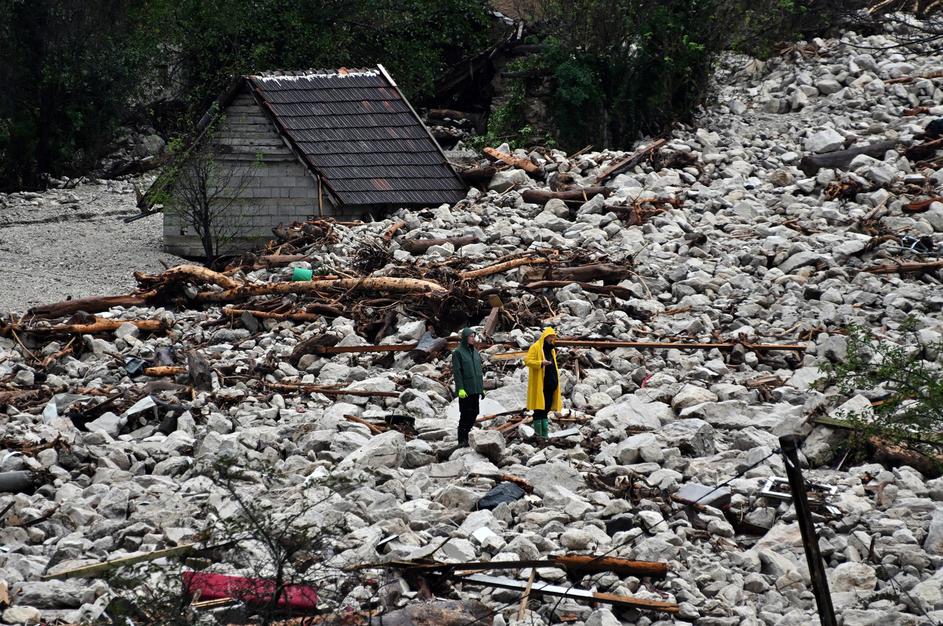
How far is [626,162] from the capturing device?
18594 millimetres

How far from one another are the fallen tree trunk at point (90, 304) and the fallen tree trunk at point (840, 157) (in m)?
9.84

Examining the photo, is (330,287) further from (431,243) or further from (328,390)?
(328,390)

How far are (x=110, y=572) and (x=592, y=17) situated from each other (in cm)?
1813

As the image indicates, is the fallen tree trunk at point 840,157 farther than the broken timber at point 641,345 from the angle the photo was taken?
Yes

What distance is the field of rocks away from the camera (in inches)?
267

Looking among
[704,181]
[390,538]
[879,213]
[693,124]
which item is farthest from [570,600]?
[693,124]

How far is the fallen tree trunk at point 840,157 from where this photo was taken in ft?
57.7

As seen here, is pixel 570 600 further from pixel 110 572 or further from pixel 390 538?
pixel 110 572

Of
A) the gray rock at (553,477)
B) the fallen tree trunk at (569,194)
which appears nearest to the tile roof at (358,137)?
the fallen tree trunk at (569,194)

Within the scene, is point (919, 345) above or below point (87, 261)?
above

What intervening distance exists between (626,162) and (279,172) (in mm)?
5486

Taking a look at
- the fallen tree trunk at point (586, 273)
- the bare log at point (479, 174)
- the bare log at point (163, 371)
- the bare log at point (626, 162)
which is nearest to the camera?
the bare log at point (163, 371)

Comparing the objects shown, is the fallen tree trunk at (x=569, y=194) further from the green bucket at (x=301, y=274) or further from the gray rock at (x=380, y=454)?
the gray rock at (x=380, y=454)

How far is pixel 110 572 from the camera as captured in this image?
5.57 m
